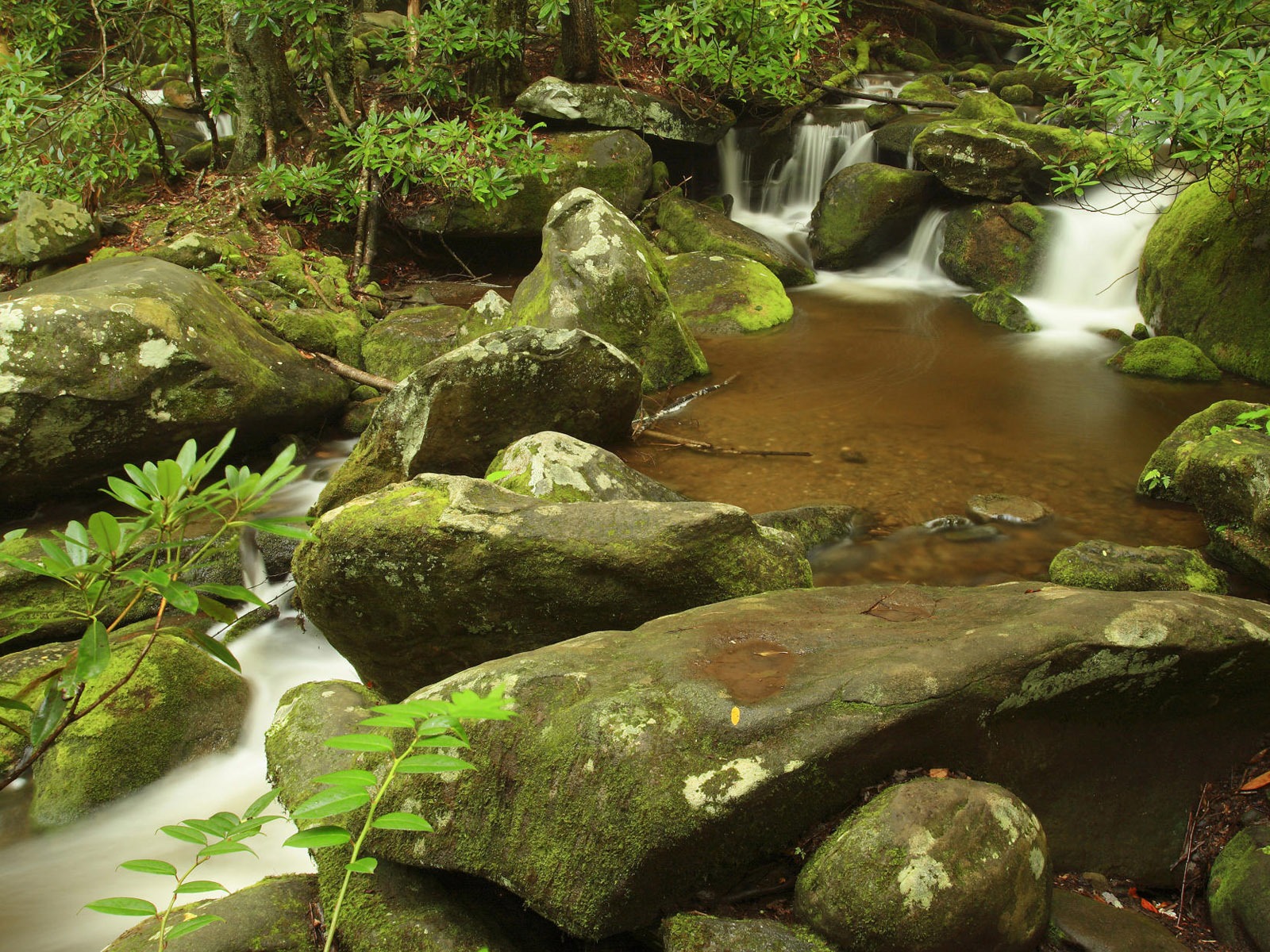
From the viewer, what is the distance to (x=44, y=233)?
24.3ft

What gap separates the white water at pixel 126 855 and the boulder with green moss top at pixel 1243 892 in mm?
2978

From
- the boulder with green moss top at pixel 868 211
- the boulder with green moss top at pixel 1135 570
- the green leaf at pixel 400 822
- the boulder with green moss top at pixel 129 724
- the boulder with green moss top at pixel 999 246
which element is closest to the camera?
the green leaf at pixel 400 822

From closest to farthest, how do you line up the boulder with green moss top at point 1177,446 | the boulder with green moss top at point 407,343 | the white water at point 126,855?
1. the white water at point 126,855
2. the boulder with green moss top at point 1177,446
3. the boulder with green moss top at point 407,343

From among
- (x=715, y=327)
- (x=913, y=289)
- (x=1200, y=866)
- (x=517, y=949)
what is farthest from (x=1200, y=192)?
(x=517, y=949)

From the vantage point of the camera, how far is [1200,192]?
8.53 meters

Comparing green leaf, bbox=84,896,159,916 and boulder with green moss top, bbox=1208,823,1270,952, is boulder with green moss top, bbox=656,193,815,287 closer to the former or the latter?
boulder with green moss top, bbox=1208,823,1270,952

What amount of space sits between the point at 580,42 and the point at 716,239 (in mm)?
3191

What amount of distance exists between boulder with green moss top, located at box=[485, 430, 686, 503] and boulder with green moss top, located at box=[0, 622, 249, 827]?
1.69m

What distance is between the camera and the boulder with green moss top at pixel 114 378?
540 centimetres

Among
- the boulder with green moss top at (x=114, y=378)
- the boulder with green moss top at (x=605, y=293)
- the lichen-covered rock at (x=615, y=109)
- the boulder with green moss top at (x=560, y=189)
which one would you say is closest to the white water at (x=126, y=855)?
the boulder with green moss top at (x=114, y=378)

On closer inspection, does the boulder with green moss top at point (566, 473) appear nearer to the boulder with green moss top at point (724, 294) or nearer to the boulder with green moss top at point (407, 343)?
the boulder with green moss top at point (407, 343)

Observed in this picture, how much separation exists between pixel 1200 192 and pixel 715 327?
494 centimetres

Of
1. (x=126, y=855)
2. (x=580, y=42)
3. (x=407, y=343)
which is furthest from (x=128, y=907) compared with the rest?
(x=580, y=42)

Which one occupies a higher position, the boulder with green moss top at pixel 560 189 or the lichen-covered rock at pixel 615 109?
the lichen-covered rock at pixel 615 109
